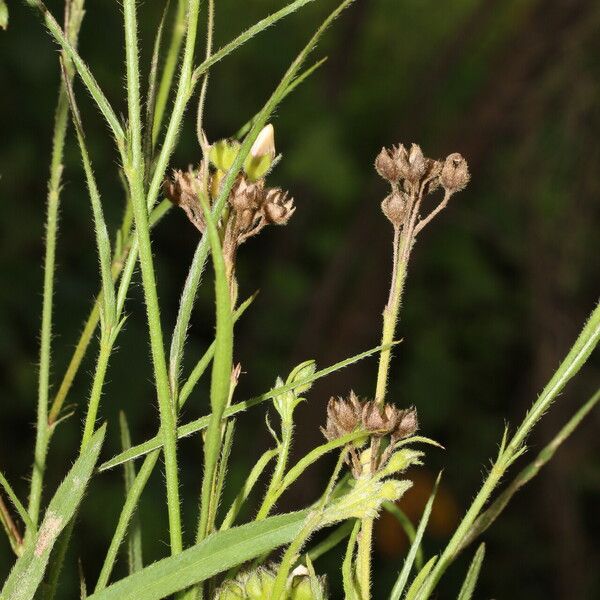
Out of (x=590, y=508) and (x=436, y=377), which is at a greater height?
(x=436, y=377)

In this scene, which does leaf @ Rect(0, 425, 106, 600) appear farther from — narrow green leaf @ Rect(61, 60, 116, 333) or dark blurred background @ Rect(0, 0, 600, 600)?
dark blurred background @ Rect(0, 0, 600, 600)

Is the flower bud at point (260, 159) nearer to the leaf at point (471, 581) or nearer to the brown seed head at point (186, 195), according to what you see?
the brown seed head at point (186, 195)

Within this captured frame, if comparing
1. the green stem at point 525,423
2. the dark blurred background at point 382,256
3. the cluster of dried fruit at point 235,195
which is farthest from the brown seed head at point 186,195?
the dark blurred background at point 382,256

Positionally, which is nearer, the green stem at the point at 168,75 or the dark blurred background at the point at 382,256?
the green stem at the point at 168,75

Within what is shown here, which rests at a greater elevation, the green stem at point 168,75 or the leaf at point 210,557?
the green stem at point 168,75

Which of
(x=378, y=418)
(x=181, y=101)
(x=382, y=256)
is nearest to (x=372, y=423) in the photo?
(x=378, y=418)

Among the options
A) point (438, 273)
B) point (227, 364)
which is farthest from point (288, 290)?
point (227, 364)

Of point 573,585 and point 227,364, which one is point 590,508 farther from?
point 227,364
